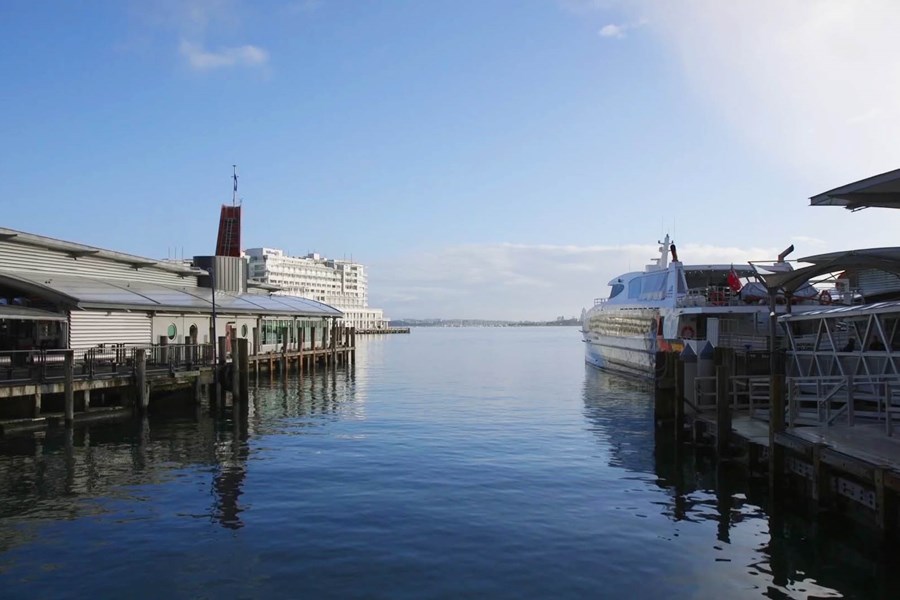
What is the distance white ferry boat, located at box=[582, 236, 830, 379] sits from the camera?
34466 millimetres

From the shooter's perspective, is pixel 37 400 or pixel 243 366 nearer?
pixel 37 400

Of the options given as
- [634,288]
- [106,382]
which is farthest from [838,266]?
[634,288]

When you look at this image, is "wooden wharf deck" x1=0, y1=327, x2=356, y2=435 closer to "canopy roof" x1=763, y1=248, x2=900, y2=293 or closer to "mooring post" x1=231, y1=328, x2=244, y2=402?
"mooring post" x1=231, y1=328, x2=244, y2=402

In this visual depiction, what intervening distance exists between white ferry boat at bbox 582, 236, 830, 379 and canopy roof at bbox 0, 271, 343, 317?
24.6 m

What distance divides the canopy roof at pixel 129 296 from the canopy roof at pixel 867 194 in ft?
93.2

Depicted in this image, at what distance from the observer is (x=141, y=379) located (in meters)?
27.1

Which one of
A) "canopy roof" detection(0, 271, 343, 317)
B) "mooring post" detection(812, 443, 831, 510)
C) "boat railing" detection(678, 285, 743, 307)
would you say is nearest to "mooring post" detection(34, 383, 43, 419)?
"canopy roof" detection(0, 271, 343, 317)

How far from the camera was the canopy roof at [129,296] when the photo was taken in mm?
29688

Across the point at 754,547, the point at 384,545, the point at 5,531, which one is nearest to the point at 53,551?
the point at 5,531

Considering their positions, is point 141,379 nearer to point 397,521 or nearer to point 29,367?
point 29,367

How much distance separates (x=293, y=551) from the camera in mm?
12227

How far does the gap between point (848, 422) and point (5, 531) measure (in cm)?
1814

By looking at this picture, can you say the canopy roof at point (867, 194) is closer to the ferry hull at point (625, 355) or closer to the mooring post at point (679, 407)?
the mooring post at point (679, 407)

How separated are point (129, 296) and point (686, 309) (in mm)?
28547
